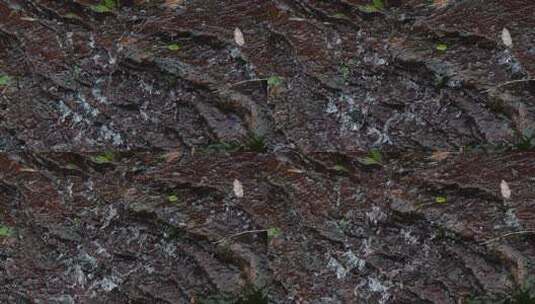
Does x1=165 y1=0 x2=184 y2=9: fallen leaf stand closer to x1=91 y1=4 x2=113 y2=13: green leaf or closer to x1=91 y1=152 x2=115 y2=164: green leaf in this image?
x1=91 y1=4 x2=113 y2=13: green leaf

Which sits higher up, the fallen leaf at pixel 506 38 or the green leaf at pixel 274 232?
the fallen leaf at pixel 506 38

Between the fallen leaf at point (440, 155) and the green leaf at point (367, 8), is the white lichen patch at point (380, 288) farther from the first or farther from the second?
the green leaf at point (367, 8)

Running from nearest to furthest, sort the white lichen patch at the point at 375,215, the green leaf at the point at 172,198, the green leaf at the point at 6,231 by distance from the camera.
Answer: the white lichen patch at the point at 375,215, the green leaf at the point at 172,198, the green leaf at the point at 6,231

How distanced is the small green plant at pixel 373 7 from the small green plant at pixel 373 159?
0.64m

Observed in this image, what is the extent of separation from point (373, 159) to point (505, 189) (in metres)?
0.58

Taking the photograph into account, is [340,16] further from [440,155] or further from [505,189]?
[505,189]

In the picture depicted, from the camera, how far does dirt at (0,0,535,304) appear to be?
2.76 m

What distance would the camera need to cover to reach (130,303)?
2951 millimetres

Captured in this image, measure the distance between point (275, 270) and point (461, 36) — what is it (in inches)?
52.8

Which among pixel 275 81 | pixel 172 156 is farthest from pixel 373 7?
pixel 172 156

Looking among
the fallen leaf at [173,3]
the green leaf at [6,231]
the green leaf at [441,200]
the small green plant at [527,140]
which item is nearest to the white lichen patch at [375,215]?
the green leaf at [441,200]

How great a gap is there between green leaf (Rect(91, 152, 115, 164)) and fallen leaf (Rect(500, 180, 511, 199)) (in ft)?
5.82

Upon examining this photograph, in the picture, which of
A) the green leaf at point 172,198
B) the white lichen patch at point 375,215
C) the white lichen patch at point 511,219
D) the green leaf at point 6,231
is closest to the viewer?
the white lichen patch at point 511,219

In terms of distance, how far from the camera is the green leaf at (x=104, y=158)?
3012 millimetres
